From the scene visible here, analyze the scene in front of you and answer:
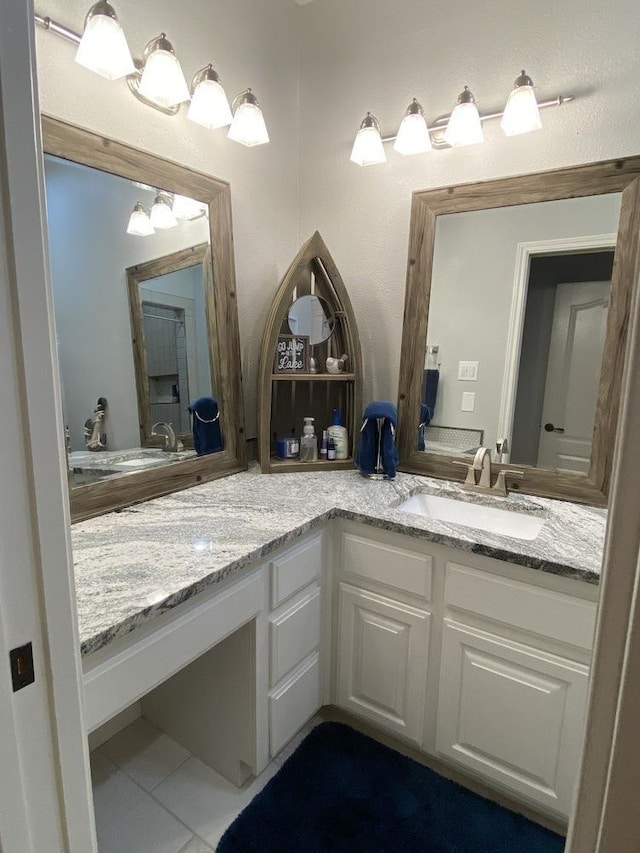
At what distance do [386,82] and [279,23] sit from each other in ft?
1.69

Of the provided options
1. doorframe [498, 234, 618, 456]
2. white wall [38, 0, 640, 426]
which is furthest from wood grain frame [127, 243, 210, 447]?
doorframe [498, 234, 618, 456]

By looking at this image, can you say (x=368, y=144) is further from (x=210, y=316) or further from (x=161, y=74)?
(x=210, y=316)

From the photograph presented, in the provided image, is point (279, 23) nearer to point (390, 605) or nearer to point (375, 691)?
point (390, 605)

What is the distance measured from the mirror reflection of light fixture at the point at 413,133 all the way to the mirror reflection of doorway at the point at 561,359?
58 cm

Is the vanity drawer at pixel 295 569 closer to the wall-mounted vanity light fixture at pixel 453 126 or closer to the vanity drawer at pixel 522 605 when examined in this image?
the vanity drawer at pixel 522 605

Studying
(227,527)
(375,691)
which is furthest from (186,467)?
(375,691)

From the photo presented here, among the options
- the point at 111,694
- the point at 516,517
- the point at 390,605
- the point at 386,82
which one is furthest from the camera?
the point at 386,82

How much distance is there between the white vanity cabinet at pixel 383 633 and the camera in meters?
1.40

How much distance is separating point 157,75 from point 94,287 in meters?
0.64

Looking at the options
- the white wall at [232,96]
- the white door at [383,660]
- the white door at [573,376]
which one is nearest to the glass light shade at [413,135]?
the white wall at [232,96]

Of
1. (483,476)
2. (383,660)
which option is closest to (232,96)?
(483,476)

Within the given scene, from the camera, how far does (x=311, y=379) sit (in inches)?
Result: 73.4

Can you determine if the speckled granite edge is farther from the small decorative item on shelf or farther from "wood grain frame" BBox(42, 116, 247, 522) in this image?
the small decorative item on shelf

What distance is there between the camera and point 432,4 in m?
1.62
